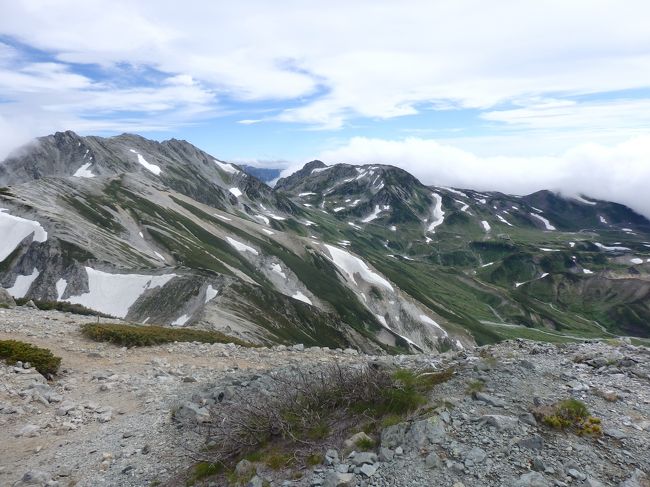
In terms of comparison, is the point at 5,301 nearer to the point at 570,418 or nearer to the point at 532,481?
the point at 532,481

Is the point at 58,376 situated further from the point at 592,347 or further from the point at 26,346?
the point at 592,347

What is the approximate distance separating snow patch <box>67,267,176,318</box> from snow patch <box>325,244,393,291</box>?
82.1 metres

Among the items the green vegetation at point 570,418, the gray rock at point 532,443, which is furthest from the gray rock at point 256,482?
the green vegetation at point 570,418

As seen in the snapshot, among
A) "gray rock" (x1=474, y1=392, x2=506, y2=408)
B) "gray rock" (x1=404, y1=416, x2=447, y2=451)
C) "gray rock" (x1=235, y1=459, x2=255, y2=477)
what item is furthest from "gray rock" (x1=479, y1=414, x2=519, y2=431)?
"gray rock" (x1=235, y1=459, x2=255, y2=477)

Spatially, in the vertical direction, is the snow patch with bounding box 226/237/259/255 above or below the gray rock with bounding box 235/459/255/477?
below

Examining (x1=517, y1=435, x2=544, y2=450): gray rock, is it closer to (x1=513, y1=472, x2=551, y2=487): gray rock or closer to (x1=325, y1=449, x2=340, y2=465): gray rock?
(x1=513, y1=472, x2=551, y2=487): gray rock

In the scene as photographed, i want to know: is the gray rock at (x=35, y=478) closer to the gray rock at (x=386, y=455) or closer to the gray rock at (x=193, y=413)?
the gray rock at (x=193, y=413)

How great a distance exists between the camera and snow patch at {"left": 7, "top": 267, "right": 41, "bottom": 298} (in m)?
66.1

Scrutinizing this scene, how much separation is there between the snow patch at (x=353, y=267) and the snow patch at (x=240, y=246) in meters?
32.3

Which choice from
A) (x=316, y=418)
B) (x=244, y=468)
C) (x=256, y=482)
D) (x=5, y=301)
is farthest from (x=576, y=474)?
(x=5, y=301)

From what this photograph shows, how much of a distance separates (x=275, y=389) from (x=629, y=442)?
10127 mm

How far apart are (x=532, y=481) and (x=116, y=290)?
6182 centimetres

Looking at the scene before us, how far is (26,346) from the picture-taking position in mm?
20172

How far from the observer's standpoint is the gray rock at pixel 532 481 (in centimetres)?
891
